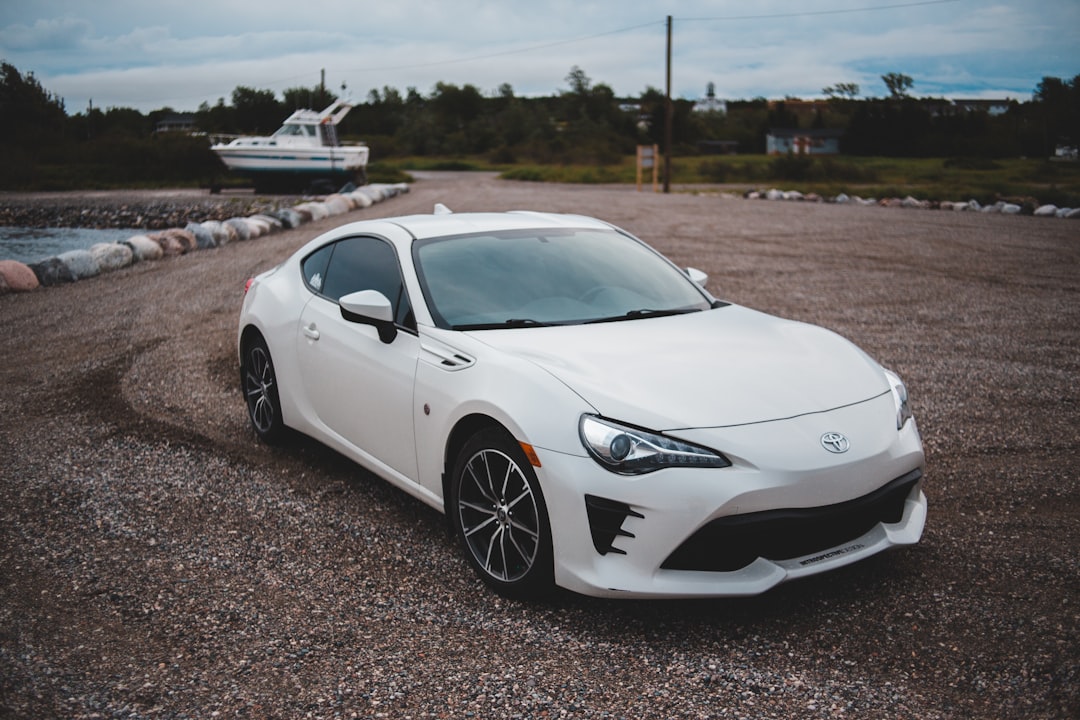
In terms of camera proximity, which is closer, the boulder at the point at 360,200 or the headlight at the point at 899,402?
the headlight at the point at 899,402

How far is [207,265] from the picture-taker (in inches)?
603

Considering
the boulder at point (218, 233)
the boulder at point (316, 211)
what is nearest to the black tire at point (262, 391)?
the boulder at point (218, 233)

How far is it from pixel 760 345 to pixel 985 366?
458cm

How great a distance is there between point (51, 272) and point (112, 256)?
1.71 m

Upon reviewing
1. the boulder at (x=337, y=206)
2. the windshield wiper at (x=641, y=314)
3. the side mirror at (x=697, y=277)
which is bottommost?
the boulder at (x=337, y=206)

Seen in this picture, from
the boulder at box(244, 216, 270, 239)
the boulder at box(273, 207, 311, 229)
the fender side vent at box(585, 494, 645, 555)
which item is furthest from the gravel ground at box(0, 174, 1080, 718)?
the boulder at box(273, 207, 311, 229)

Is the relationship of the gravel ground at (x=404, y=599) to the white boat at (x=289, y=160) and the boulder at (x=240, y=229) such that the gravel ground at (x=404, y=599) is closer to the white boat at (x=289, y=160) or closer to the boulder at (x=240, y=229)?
the boulder at (x=240, y=229)

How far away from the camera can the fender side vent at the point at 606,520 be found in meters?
3.33

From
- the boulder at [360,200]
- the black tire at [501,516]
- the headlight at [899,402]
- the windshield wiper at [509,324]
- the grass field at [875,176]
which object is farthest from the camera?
the grass field at [875,176]

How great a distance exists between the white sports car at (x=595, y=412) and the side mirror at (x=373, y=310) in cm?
1

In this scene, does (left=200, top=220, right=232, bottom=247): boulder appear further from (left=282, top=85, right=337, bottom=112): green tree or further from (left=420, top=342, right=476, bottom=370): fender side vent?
(left=282, top=85, right=337, bottom=112): green tree

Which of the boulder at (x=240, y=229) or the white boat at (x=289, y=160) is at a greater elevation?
the white boat at (x=289, y=160)

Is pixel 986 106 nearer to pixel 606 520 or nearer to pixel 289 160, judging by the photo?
pixel 289 160

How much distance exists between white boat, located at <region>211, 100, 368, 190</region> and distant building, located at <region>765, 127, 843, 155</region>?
42629mm
